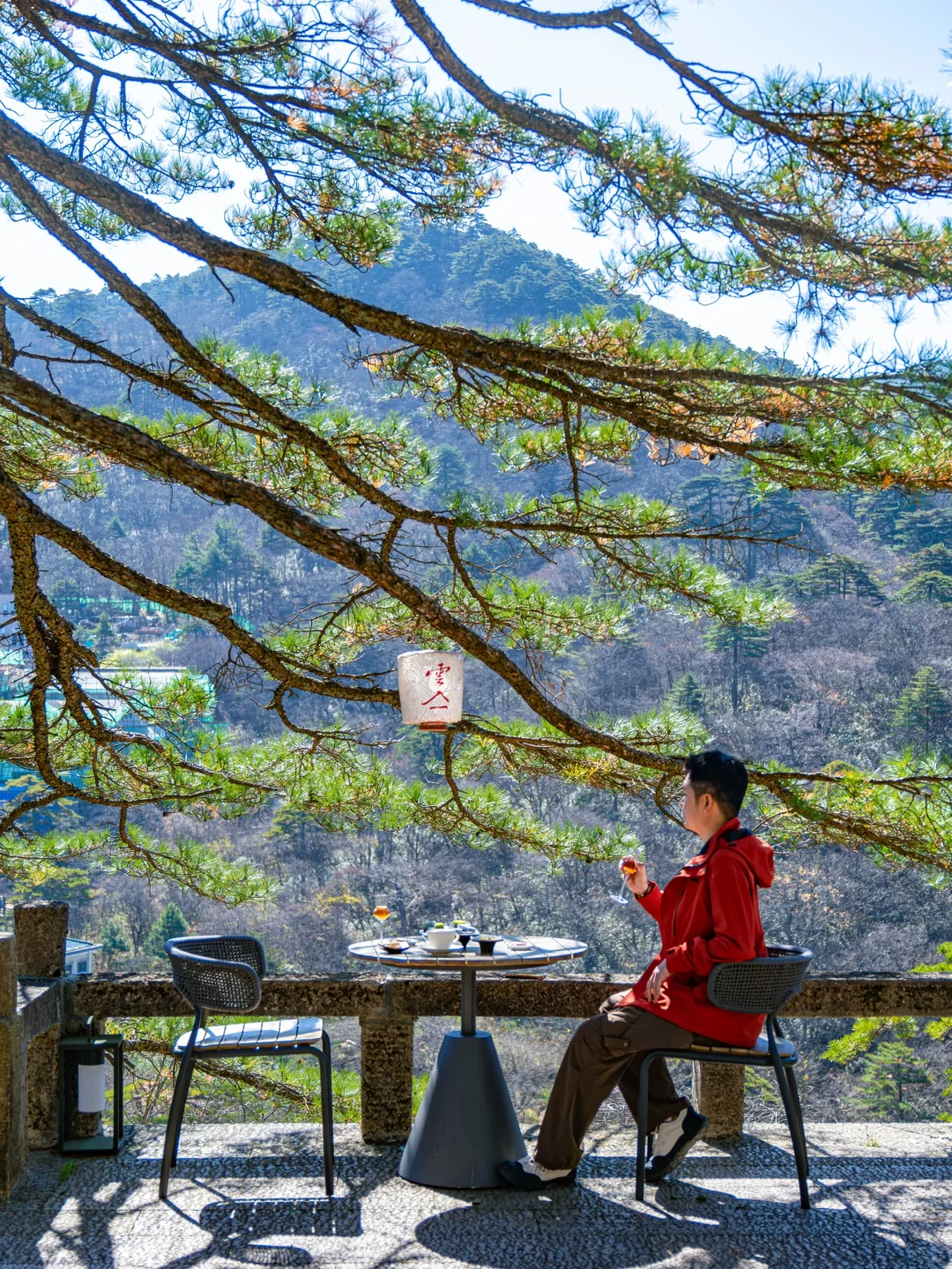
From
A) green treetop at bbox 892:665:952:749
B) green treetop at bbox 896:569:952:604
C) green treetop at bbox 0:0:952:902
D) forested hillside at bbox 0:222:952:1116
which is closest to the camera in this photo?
green treetop at bbox 0:0:952:902

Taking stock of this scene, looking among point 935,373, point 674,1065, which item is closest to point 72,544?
point 935,373

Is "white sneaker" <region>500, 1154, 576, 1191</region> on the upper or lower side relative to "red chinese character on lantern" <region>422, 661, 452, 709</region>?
lower

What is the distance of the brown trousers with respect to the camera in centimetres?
250

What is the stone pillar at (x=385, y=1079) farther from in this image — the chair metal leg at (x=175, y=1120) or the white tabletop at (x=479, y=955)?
the chair metal leg at (x=175, y=1120)

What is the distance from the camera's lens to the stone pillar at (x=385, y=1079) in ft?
9.68

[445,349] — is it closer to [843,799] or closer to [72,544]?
[72,544]

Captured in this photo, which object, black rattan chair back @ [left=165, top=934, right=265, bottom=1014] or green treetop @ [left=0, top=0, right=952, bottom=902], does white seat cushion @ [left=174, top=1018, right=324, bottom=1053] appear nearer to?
black rattan chair back @ [left=165, top=934, right=265, bottom=1014]

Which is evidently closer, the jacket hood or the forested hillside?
the jacket hood

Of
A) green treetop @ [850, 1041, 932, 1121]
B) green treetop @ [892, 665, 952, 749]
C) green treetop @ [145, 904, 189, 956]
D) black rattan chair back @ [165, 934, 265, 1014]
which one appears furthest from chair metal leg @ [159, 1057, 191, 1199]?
green treetop @ [892, 665, 952, 749]

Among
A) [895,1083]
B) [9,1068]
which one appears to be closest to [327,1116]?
[9,1068]

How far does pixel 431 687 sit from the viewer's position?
2.77m

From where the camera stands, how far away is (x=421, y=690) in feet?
9.09

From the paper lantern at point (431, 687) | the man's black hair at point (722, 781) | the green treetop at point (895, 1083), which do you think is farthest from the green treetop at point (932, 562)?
the paper lantern at point (431, 687)

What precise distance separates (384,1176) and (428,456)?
77.7 inches
